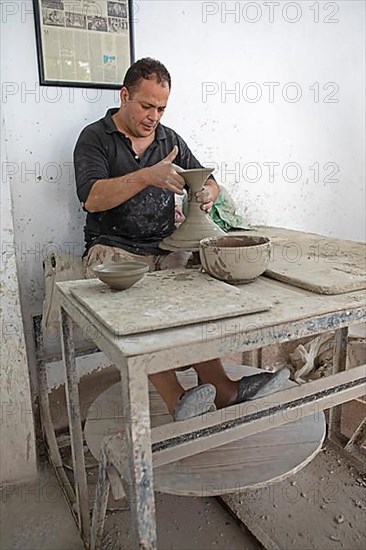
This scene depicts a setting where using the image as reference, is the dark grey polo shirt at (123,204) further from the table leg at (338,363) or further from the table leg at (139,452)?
the table leg at (139,452)

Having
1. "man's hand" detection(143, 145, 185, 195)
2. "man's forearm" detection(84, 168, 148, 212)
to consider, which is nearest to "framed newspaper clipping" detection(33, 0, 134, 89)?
"man's forearm" detection(84, 168, 148, 212)

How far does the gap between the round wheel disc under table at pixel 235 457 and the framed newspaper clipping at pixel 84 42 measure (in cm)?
126

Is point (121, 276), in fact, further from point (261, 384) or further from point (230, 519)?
point (230, 519)

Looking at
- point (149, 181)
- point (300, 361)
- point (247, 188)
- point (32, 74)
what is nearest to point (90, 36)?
point (32, 74)

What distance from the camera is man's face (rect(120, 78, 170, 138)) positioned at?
68.9 inches

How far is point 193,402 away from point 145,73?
1.21m

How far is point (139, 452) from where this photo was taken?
0.87m

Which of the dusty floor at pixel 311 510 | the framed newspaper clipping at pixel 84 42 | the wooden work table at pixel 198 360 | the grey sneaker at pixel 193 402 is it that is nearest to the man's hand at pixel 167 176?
the wooden work table at pixel 198 360

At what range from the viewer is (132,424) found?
85 centimetres

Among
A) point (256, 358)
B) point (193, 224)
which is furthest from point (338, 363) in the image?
point (193, 224)

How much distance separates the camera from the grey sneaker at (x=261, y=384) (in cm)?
136

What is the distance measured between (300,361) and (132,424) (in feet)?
5.36

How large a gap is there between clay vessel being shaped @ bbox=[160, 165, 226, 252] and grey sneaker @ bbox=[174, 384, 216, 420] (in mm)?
421

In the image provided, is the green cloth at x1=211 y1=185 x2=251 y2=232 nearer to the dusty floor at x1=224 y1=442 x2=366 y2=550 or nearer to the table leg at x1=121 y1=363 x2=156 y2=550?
the dusty floor at x1=224 y1=442 x2=366 y2=550
